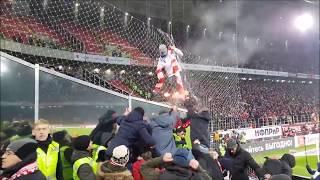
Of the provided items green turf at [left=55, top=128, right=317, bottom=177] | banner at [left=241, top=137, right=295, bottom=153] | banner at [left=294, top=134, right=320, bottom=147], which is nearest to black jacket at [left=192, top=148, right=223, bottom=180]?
green turf at [left=55, top=128, right=317, bottom=177]

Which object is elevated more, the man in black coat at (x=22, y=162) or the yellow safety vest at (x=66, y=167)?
the man in black coat at (x=22, y=162)

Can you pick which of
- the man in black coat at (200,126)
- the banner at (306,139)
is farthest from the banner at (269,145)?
the man in black coat at (200,126)

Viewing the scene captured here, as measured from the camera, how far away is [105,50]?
15828mm

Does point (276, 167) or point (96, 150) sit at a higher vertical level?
point (96, 150)

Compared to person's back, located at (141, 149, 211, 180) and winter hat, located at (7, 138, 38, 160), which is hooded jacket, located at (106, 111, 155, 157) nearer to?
person's back, located at (141, 149, 211, 180)

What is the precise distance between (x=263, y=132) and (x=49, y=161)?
999 centimetres

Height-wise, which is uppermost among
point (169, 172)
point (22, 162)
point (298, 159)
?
point (22, 162)

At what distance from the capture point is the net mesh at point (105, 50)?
7.53 m

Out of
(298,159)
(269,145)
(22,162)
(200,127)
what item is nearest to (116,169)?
(22,162)

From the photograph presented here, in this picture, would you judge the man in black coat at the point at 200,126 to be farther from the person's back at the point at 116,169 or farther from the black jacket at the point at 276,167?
the person's back at the point at 116,169

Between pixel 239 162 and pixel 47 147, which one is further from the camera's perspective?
pixel 239 162

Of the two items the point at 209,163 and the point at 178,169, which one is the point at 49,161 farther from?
the point at 209,163

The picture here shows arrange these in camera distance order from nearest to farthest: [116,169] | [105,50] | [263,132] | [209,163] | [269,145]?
[116,169] < [209,163] < [269,145] < [263,132] < [105,50]

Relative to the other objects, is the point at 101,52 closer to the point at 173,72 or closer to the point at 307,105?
the point at 173,72
